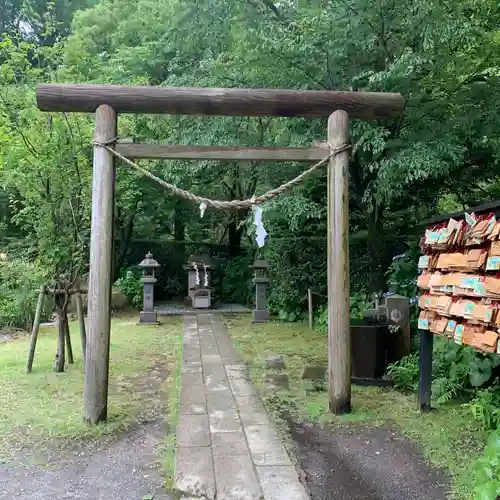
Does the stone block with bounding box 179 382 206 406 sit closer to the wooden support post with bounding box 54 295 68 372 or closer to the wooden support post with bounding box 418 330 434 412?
the wooden support post with bounding box 54 295 68 372

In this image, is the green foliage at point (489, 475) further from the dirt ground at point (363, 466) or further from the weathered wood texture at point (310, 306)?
the weathered wood texture at point (310, 306)

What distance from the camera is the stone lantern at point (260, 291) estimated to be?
396 inches

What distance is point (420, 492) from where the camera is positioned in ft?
8.69

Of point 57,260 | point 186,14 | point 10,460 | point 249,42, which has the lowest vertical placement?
point 10,460

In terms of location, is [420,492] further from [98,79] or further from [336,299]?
[98,79]

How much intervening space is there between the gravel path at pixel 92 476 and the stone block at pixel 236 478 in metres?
0.33

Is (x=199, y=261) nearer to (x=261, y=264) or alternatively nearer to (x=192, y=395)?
(x=261, y=264)

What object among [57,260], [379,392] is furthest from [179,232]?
[379,392]

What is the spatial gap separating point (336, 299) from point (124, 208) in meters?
8.41

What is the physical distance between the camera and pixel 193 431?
3533mm

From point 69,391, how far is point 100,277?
1.57 meters

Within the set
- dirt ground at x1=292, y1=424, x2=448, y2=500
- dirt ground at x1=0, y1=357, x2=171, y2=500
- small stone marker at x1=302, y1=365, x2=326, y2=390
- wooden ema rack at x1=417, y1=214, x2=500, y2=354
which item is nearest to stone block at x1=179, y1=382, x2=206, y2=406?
dirt ground at x1=0, y1=357, x2=171, y2=500

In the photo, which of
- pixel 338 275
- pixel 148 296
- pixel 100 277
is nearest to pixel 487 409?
pixel 338 275

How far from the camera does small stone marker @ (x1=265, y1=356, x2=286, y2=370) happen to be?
231 inches
